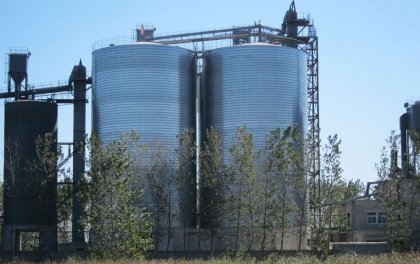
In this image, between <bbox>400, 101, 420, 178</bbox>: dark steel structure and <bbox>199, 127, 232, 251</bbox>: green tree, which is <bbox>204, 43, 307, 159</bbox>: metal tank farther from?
<bbox>400, 101, 420, 178</bbox>: dark steel structure

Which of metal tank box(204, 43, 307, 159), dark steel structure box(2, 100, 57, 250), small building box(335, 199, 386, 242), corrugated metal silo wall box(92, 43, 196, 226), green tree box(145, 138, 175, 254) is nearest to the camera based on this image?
green tree box(145, 138, 175, 254)

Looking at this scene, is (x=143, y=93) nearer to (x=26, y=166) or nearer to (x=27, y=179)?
(x=26, y=166)

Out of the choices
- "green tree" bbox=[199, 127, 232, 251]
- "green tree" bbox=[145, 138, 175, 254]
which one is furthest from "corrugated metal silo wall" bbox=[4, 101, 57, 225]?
"green tree" bbox=[199, 127, 232, 251]

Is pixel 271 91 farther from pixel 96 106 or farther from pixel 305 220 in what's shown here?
pixel 96 106

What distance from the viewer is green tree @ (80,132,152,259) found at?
1710 inches

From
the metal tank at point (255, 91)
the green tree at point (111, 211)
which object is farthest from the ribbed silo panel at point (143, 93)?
the green tree at point (111, 211)

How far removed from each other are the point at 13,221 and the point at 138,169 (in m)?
15.1

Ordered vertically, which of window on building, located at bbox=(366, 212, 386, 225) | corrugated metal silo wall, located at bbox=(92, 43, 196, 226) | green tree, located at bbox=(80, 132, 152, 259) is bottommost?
window on building, located at bbox=(366, 212, 386, 225)

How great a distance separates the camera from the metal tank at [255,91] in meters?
71.9

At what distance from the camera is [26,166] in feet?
236

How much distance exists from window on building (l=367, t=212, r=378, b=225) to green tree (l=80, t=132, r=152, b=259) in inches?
1649

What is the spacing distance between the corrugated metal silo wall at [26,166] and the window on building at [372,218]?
3568cm

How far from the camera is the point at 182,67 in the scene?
73688 mm

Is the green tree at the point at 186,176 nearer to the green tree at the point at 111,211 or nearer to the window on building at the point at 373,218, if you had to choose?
the green tree at the point at 111,211
